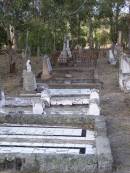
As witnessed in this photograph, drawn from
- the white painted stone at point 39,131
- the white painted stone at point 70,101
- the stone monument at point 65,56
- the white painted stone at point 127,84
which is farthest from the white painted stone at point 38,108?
the stone monument at point 65,56

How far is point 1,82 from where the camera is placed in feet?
64.1

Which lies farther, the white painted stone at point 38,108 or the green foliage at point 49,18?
the green foliage at point 49,18

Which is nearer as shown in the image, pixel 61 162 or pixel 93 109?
pixel 61 162

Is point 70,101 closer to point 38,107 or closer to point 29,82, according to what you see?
point 38,107

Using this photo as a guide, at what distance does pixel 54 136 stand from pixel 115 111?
447 centimetres

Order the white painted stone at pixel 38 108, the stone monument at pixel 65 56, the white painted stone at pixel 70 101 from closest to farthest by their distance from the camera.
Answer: the white painted stone at pixel 38 108
the white painted stone at pixel 70 101
the stone monument at pixel 65 56

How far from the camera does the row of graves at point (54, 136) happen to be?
6.60 meters

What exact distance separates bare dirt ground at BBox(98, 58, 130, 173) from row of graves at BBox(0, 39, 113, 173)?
341mm

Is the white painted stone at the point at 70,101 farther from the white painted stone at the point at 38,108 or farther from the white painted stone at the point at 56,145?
the white painted stone at the point at 56,145

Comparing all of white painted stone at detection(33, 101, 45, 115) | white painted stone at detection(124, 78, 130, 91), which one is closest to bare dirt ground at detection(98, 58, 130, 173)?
white painted stone at detection(124, 78, 130, 91)

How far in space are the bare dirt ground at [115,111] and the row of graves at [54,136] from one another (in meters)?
0.35

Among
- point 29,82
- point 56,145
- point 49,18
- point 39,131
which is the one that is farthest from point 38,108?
point 49,18

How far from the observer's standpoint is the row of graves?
6.60 metres

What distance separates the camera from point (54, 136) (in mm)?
8430
